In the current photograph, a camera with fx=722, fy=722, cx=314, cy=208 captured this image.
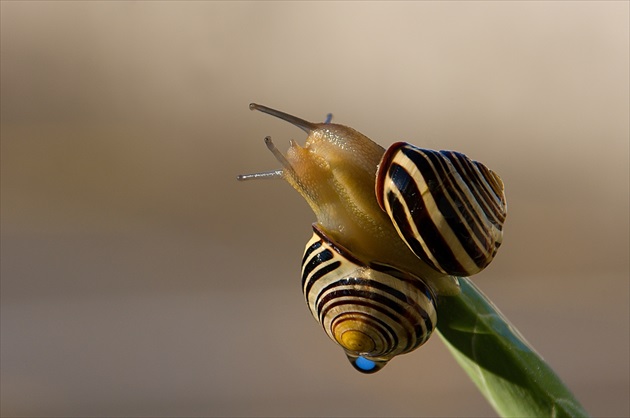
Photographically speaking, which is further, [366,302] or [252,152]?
[252,152]

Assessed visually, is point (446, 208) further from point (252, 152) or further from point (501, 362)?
point (252, 152)

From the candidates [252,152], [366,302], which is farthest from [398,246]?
[252,152]

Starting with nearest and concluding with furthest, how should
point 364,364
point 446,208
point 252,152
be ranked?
point 446,208
point 364,364
point 252,152

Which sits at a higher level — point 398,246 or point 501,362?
point 398,246

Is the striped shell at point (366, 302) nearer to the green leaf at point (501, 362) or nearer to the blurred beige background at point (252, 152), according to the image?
the green leaf at point (501, 362)

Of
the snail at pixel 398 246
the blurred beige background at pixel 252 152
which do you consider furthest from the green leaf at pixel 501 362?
the blurred beige background at pixel 252 152

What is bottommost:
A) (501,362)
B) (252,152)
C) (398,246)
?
Result: (501,362)

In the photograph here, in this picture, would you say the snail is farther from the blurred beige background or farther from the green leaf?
the blurred beige background

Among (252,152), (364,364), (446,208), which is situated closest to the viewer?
(446,208)
